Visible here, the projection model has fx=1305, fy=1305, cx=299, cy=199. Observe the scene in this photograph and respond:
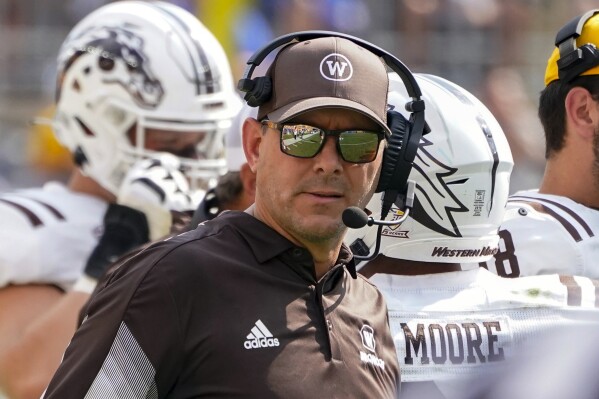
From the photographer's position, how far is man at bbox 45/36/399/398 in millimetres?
2561

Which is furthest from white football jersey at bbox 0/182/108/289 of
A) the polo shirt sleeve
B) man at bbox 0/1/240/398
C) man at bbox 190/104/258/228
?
the polo shirt sleeve

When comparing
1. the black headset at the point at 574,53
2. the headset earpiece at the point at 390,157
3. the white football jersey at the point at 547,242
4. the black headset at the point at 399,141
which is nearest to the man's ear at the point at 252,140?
the black headset at the point at 399,141

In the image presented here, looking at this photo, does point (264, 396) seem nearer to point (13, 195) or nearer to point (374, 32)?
point (13, 195)

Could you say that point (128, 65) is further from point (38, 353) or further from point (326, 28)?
point (326, 28)

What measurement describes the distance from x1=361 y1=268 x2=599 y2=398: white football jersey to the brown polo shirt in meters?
0.44

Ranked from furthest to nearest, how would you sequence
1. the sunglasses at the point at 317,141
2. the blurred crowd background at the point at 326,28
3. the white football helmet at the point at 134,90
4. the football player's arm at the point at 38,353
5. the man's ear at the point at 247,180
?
1. the blurred crowd background at the point at 326,28
2. the white football helmet at the point at 134,90
3. the football player's arm at the point at 38,353
4. the man's ear at the point at 247,180
5. the sunglasses at the point at 317,141

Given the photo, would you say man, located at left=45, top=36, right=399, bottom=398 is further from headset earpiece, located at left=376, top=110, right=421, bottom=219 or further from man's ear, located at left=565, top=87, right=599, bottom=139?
man's ear, located at left=565, top=87, right=599, bottom=139

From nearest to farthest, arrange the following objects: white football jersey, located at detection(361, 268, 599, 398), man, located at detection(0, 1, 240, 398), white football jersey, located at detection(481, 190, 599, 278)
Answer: white football jersey, located at detection(361, 268, 599, 398), white football jersey, located at detection(481, 190, 599, 278), man, located at detection(0, 1, 240, 398)

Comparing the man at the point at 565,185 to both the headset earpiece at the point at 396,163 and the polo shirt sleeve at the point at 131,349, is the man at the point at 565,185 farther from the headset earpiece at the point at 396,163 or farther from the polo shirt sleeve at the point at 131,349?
the polo shirt sleeve at the point at 131,349

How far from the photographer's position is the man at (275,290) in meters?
2.56

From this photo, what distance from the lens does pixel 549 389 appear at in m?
2.12

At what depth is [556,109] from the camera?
14.0 ft

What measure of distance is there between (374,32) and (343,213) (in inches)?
357

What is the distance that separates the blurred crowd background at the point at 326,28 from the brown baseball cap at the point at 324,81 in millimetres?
8069
